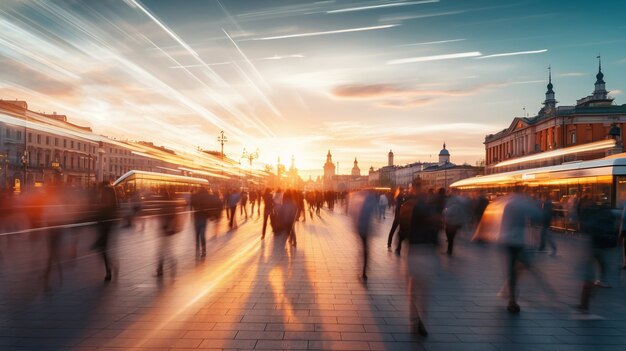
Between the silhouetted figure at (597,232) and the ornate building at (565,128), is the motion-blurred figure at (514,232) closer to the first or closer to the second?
the silhouetted figure at (597,232)

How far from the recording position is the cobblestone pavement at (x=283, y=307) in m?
5.38

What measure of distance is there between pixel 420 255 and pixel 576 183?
61.8 ft

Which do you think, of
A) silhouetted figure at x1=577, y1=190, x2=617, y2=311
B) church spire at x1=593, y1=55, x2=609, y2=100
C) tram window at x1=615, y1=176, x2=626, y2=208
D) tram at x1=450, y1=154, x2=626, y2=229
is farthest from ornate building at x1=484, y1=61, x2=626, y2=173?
silhouetted figure at x1=577, y1=190, x2=617, y2=311

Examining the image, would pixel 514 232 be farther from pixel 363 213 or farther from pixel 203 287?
pixel 203 287

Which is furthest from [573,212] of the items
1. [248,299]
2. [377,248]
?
[248,299]

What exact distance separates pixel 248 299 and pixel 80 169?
88.0m

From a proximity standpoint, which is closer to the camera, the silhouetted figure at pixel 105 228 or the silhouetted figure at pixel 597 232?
the silhouetted figure at pixel 597 232

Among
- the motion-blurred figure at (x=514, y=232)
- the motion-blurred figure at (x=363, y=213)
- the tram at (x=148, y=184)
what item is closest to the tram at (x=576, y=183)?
the motion-blurred figure at (x=363, y=213)

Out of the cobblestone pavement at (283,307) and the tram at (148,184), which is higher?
the tram at (148,184)

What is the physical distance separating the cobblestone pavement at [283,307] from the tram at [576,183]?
8736 millimetres

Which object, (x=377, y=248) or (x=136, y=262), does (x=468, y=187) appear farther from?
(x=136, y=262)

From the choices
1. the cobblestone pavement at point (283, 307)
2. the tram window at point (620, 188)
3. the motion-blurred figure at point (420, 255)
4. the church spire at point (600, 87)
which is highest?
the church spire at point (600, 87)

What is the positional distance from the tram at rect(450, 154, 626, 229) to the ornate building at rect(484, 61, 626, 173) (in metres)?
43.0

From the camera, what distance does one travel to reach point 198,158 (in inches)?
2149
